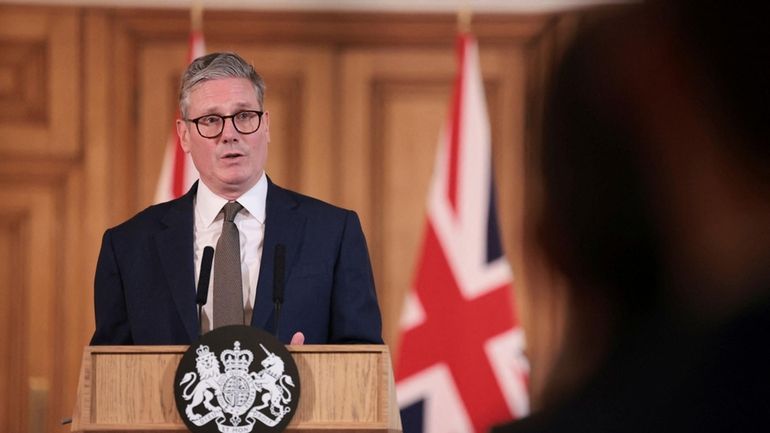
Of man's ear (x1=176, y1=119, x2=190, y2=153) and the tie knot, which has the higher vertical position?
man's ear (x1=176, y1=119, x2=190, y2=153)

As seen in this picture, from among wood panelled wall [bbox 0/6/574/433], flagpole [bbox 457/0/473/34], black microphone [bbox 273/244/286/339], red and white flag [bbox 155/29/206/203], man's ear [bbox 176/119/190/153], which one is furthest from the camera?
flagpole [bbox 457/0/473/34]

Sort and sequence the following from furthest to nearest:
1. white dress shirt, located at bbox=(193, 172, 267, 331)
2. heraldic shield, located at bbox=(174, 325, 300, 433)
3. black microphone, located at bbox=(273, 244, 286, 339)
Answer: white dress shirt, located at bbox=(193, 172, 267, 331)
black microphone, located at bbox=(273, 244, 286, 339)
heraldic shield, located at bbox=(174, 325, 300, 433)

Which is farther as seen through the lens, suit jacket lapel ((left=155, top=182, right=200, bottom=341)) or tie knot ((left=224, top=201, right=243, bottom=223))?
tie knot ((left=224, top=201, right=243, bottom=223))

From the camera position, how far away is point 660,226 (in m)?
4.70

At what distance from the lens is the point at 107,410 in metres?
2.20

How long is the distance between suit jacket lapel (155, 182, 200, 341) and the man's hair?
0.72 ft

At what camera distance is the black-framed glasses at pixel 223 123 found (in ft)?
9.21

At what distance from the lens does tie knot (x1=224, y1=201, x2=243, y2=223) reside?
280 cm

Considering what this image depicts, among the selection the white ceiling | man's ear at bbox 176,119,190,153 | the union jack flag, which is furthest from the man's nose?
the white ceiling

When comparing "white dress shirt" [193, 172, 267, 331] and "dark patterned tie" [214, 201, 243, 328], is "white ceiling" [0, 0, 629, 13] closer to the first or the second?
"white dress shirt" [193, 172, 267, 331]

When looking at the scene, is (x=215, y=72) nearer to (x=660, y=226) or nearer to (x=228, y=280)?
(x=228, y=280)

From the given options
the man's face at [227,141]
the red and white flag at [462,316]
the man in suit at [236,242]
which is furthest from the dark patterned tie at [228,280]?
the red and white flag at [462,316]

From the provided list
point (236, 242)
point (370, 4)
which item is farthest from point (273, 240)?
point (370, 4)

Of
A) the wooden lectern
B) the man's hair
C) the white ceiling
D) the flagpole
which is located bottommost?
the wooden lectern
